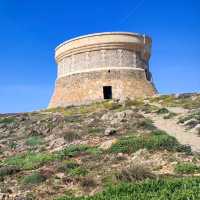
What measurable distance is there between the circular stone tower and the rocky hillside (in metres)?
16.0

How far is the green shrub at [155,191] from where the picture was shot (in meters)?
7.20

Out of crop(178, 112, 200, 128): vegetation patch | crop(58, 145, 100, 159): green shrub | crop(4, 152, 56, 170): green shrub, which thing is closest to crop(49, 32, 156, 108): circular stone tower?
crop(178, 112, 200, 128): vegetation patch

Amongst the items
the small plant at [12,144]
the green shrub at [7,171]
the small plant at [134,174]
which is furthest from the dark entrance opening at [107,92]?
the small plant at [134,174]

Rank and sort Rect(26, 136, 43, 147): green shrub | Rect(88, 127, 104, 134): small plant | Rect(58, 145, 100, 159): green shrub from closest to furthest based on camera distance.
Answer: Rect(58, 145, 100, 159): green shrub, Rect(26, 136, 43, 147): green shrub, Rect(88, 127, 104, 134): small plant

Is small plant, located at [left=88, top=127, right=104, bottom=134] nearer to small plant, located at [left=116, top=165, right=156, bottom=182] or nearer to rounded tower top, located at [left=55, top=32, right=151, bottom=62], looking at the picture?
small plant, located at [left=116, top=165, right=156, bottom=182]

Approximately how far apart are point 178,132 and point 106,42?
22690 millimetres

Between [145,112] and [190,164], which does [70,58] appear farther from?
[190,164]

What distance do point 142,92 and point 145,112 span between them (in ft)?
40.1

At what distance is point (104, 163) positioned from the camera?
11.9m

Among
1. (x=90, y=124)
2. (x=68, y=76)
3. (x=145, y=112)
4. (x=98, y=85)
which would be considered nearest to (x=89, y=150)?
(x=90, y=124)

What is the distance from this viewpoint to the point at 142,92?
127ft

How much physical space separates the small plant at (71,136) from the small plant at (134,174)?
7467 mm

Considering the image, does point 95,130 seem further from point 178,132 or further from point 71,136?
point 178,132

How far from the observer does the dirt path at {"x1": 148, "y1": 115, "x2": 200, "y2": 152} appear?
15.1m
